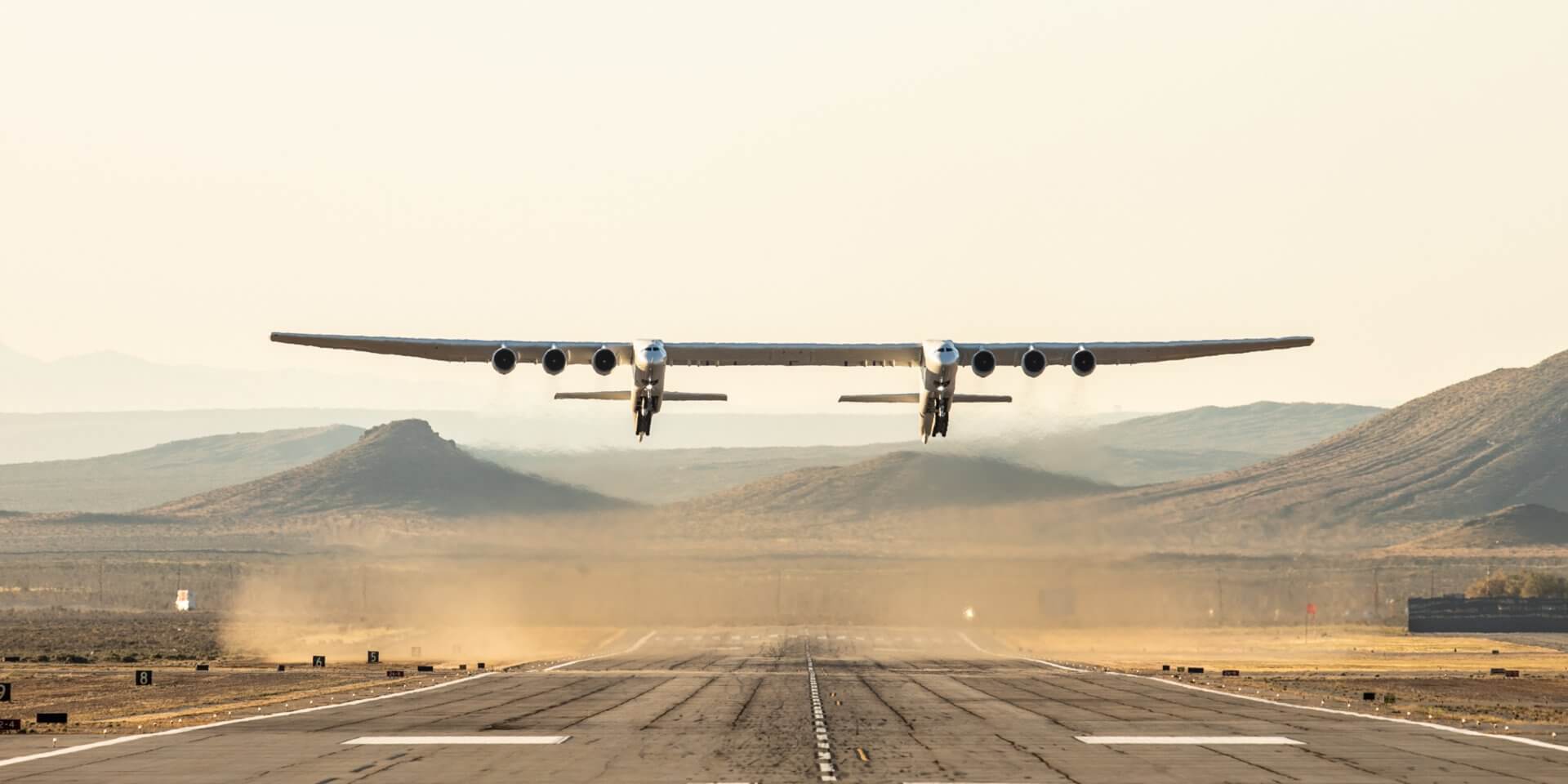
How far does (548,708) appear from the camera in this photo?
57250 mm

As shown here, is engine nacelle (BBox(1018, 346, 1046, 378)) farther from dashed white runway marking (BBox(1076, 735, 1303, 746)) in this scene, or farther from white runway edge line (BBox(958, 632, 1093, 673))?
white runway edge line (BBox(958, 632, 1093, 673))

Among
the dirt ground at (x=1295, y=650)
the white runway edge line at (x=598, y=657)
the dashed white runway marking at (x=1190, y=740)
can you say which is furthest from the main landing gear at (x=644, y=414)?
the dirt ground at (x=1295, y=650)

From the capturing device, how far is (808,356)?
59.8 meters

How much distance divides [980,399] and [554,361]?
1428 cm

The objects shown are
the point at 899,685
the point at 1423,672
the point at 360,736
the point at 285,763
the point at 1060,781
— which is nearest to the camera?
the point at 1060,781

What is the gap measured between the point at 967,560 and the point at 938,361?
12843 centimetres

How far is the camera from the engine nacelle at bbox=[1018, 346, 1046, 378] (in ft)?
187

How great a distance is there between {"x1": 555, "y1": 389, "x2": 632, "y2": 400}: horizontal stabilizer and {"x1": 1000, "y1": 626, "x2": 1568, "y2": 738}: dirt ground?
26472 mm

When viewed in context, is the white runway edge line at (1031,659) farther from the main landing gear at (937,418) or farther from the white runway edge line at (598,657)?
the main landing gear at (937,418)

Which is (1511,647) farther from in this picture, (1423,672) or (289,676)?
(289,676)

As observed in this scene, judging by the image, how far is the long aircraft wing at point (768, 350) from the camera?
58.4 metres

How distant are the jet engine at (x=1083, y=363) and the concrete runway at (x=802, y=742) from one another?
11.3m

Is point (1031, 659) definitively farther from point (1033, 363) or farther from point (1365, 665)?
point (1033, 363)

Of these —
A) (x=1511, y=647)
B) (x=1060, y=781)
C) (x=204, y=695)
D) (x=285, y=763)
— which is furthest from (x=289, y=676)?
(x=1511, y=647)
